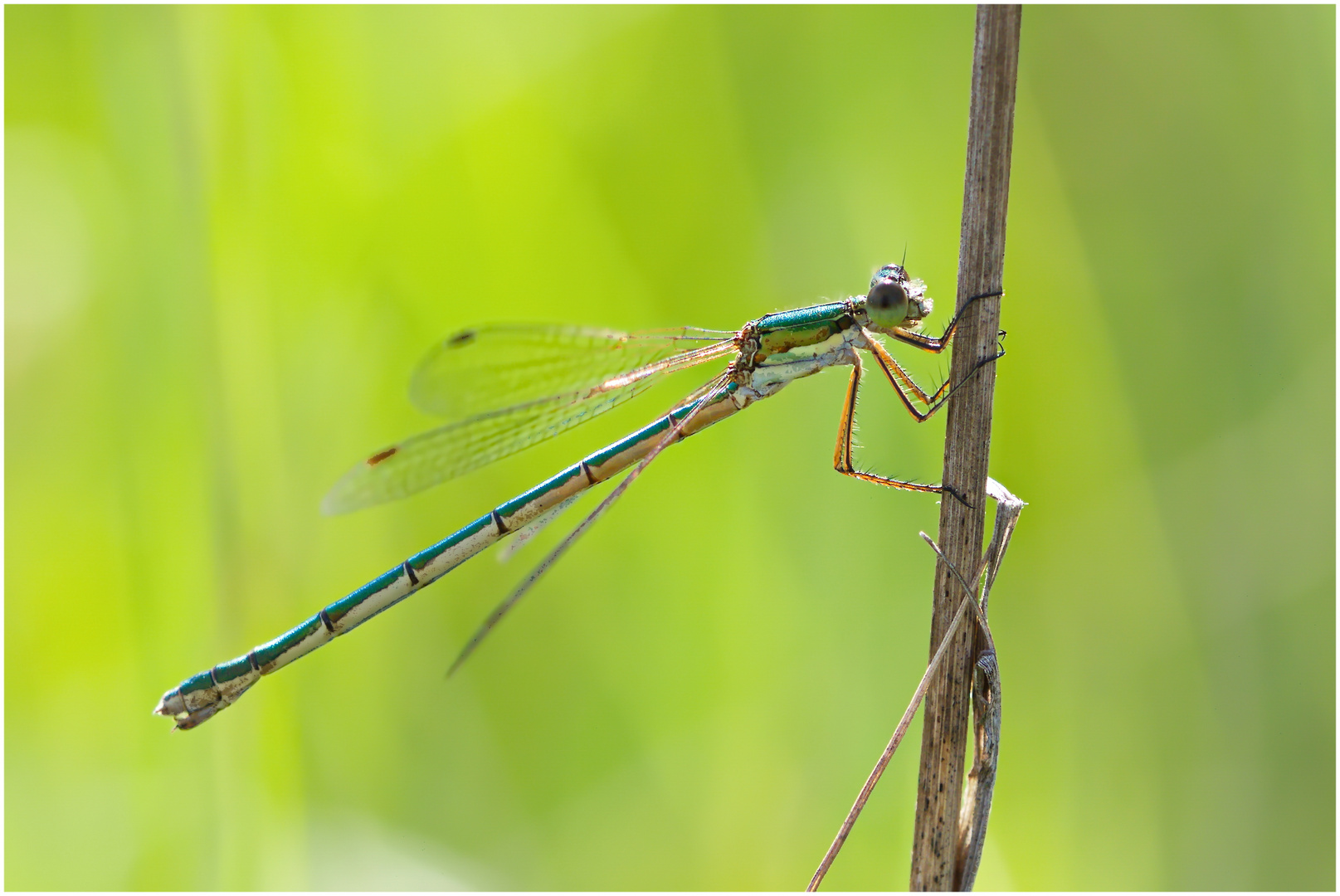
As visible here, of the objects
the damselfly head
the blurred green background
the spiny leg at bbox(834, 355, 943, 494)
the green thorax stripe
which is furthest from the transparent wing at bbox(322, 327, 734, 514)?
the damselfly head

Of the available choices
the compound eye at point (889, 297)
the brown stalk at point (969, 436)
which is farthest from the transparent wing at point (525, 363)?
the brown stalk at point (969, 436)

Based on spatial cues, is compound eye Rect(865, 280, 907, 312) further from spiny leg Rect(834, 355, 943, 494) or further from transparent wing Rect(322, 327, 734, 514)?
transparent wing Rect(322, 327, 734, 514)

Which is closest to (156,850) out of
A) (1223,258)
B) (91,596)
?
(91,596)

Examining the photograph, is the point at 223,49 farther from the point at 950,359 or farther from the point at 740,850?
the point at 740,850

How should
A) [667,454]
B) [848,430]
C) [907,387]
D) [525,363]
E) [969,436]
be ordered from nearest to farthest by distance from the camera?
[969,436]
[907,387]
[848,430]
[525,363]
[667,454]

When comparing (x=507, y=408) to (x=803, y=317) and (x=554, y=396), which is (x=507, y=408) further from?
(x=803, y=317)

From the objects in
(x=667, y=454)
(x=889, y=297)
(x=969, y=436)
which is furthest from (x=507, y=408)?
(x=969, y=436)

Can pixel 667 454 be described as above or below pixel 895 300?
below
